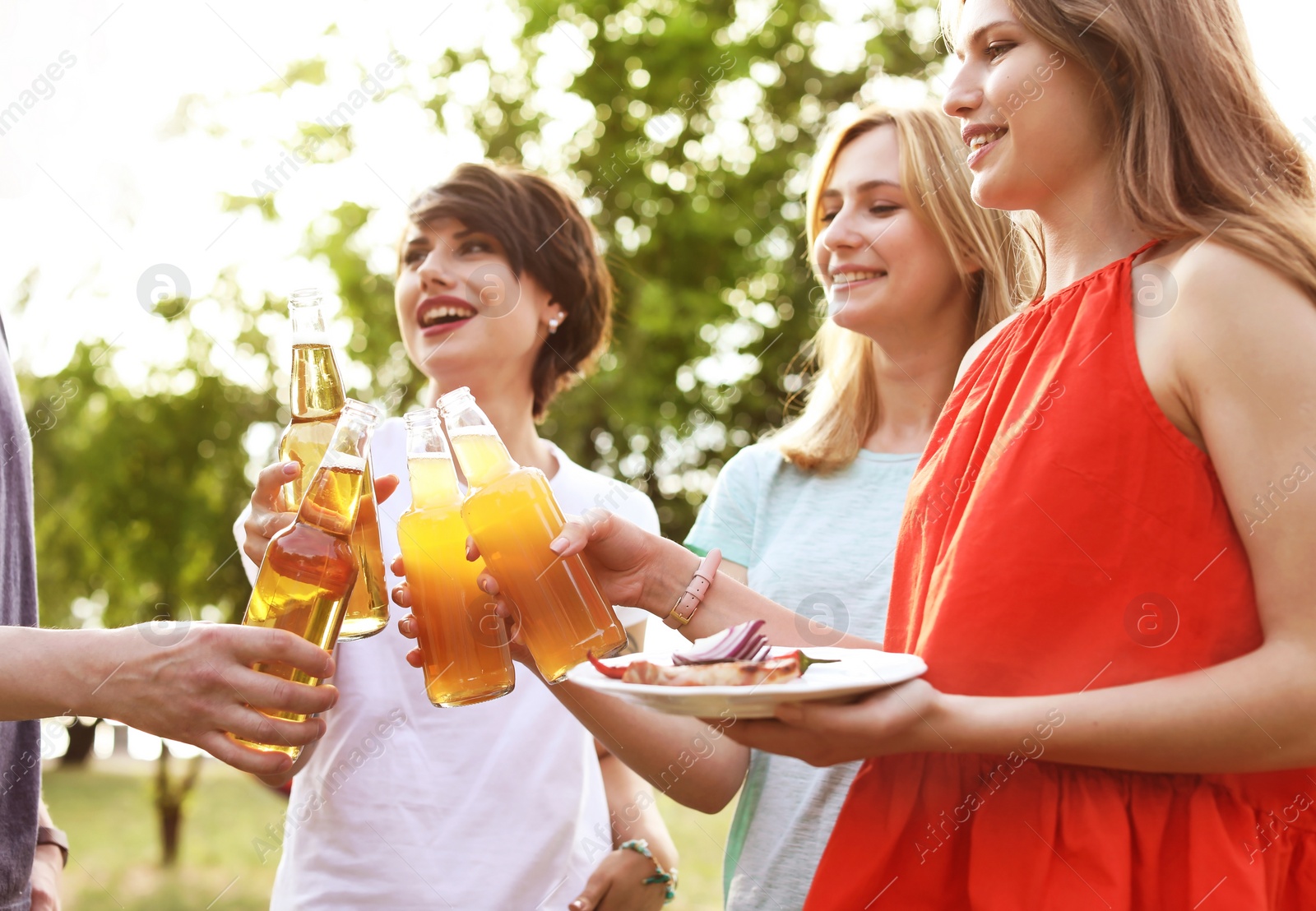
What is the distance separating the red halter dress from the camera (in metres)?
1.52

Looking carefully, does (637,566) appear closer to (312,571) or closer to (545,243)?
(312,571)

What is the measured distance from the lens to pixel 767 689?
1422 millimetres

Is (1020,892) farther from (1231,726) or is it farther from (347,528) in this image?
(347,528)

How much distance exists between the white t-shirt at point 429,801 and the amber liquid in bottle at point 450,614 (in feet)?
Answer: 2.10

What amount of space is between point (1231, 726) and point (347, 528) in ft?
4.81

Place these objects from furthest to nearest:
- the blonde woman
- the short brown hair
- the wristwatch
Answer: the short brown hair → the blonde woman → the wristwatch

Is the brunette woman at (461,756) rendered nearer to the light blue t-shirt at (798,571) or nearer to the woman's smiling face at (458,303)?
the woman's smiling face at (458,303)

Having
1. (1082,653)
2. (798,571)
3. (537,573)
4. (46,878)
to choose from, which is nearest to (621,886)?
(798,571)

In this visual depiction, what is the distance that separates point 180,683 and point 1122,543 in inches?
60.1

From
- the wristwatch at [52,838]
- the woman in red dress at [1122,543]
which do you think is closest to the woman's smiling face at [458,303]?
the woman in red dress at [1122,543]

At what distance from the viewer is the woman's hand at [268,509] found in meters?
2.00

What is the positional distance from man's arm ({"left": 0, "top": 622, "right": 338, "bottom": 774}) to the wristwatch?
0.65 metres

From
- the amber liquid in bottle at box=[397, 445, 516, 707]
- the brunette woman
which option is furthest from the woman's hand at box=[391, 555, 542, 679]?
the brunette woman

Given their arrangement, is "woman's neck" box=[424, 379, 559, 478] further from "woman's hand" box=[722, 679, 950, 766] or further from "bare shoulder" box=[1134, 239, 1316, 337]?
"bare shoulder" box=[1134, 239, 1316, 337]
